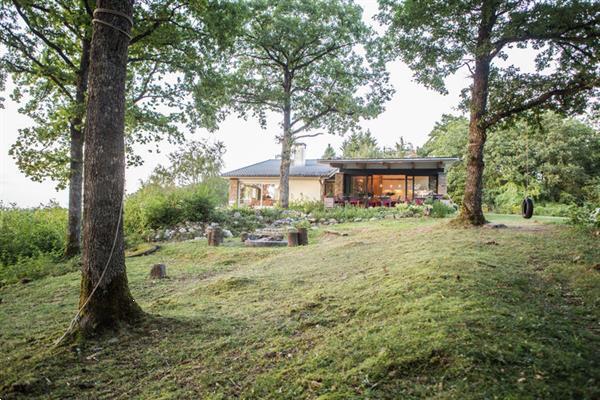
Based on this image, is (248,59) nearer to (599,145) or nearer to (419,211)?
(419,211)

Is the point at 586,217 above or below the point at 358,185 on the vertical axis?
below

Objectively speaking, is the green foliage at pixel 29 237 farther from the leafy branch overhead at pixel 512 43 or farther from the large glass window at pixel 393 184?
the large glass window at pixel 393 184

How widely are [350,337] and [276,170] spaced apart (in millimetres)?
22198

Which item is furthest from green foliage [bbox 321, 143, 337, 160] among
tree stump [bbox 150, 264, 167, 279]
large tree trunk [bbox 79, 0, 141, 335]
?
large tree trunk [bbox 79, 0, 141, 335]

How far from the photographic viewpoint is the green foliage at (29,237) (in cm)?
787

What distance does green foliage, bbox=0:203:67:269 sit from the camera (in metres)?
7.87

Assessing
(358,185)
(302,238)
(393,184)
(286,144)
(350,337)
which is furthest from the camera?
(393,184)

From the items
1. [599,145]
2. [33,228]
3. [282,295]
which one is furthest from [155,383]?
[599,145]

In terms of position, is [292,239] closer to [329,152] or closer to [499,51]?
[499,51]

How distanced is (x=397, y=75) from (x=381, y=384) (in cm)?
1879

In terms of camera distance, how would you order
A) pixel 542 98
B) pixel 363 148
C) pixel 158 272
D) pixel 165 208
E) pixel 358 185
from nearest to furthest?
1. pixel 158 272
2. pixel 542 98
3. pixel 165 208
4. pixel 358 185
5. pixel 363 148

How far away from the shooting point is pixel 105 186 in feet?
10.1

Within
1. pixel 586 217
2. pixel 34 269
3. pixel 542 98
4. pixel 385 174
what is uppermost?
pixel 542 98

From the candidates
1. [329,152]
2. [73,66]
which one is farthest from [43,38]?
[329,152]
